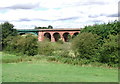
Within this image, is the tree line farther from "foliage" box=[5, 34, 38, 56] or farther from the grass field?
the grass field

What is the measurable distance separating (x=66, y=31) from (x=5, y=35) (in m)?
24.7

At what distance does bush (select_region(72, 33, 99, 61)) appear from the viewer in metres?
32.6

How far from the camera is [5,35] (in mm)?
55969

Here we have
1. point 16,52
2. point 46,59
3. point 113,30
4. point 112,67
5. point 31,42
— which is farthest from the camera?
point 16,52

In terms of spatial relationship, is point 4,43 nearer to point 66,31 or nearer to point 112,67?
point 66,31

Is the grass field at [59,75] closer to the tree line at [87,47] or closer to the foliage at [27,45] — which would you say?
the tree line at [87,47]

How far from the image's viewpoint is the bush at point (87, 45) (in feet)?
107

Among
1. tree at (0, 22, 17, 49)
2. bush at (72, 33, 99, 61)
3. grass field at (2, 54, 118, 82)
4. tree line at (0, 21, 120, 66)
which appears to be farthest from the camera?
tree at (0, 22, 17, 49)

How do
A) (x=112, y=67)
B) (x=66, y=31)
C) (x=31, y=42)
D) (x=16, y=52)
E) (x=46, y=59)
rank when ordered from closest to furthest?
1. (x=112, y=67)
2. (x=46, y=59)
3. (x=31, y=42)
4. (x=16, y=52)
5. (x=66, y=31)

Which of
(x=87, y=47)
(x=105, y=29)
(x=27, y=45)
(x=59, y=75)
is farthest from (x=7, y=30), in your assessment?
(x=59, y=75)

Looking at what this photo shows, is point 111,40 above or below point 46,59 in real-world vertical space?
above

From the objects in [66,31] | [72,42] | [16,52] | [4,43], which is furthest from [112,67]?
[66,31]

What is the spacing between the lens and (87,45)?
107 feet

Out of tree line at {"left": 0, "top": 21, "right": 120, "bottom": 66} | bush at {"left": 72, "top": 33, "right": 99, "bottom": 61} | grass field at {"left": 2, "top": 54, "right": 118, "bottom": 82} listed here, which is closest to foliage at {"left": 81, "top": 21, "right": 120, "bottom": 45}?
tree line at {"left": 0, "top": 21, "right": 120, "bottom": 66}
